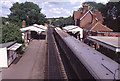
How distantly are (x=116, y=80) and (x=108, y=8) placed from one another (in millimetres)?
42236

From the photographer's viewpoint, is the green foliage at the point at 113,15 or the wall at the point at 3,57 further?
the green foliage at the point at 113,15

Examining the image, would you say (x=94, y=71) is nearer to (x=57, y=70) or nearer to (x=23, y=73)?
(x=57, y=70)

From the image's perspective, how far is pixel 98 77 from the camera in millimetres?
5180

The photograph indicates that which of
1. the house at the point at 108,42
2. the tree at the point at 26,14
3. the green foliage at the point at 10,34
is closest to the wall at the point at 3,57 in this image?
the green foliage at the point at 10,34

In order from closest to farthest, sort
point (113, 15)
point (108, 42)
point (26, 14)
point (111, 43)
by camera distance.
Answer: point (111, 43) < point (108, 42) < point (113, 15) < point (26, 14)

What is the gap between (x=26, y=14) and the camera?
4916 cm

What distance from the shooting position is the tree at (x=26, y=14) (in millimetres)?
46675

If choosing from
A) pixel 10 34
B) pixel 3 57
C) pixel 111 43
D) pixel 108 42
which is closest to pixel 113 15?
pixel 108 42

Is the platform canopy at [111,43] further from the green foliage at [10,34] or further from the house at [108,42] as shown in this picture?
the green foliage at [10,34]

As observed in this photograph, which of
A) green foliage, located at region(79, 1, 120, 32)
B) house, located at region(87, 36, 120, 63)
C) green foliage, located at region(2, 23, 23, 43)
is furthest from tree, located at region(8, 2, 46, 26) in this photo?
house, located at region(87, 36, 120, 63)

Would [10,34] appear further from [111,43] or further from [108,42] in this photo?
[111,43]

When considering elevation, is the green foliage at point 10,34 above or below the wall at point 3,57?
above

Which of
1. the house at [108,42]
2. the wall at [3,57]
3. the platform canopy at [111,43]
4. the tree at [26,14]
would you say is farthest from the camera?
the tree at [26,14]

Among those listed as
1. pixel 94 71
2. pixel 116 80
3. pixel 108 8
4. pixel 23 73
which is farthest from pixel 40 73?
pixel 108 8
